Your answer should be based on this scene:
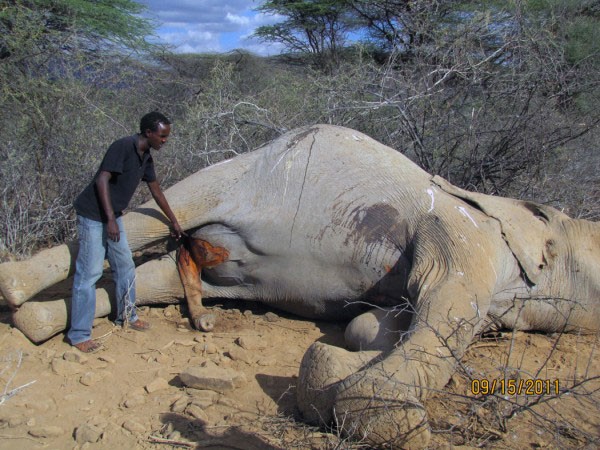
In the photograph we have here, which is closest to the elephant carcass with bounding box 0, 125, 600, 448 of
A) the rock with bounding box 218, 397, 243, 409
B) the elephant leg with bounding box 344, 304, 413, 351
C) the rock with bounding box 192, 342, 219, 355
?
the elephant leg with bounding box 344, 304, 413, 351

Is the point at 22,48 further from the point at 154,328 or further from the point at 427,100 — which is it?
the point at 427,100

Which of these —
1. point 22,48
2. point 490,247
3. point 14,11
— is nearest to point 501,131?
point 490,247

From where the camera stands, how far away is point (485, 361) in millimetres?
3691

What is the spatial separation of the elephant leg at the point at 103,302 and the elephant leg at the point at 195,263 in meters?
0.10

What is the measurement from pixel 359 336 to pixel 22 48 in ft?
14.0

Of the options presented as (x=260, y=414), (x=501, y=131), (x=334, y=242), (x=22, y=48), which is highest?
(x=22, y=48)

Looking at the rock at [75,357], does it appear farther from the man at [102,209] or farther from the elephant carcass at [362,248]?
the elephant carcass at [362,248]

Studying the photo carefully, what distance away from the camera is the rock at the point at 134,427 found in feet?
9.58

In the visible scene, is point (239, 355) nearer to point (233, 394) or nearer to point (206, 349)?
point (206, 349)

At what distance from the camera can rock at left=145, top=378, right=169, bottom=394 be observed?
10.8 feet

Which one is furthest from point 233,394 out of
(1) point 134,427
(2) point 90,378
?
(2) point 90,378

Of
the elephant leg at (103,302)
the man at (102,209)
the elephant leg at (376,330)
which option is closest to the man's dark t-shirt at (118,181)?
the man at (102,209)

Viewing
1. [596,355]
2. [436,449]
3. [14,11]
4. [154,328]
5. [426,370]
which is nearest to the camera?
[436,449]

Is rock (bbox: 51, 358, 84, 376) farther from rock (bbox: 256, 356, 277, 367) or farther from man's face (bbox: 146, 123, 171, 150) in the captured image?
man's face (bbox: 146, 123, 171, 150)
